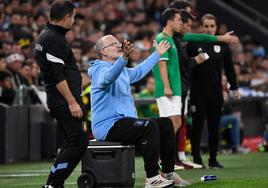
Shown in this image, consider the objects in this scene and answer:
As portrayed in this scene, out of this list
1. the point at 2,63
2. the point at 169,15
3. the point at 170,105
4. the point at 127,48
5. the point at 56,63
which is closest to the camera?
the point at 127,48

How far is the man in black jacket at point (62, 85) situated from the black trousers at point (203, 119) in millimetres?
3553

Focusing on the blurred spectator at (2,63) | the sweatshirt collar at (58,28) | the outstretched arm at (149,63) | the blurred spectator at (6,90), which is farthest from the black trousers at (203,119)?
the blurred spectator at (2,63)

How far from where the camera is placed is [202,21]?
1264 cm

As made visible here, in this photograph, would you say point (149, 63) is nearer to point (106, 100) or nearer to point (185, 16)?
point (106, 100)

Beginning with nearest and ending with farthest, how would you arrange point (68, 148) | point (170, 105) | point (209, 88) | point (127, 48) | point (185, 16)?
1. point (127, 48)
2. point (68, 148)
3. point (170, 105)
4. point (185, 16)
5. point (209, 88)

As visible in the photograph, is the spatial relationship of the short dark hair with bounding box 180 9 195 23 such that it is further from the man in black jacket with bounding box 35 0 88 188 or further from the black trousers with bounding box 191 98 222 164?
the man in black jacket with bounding box 35 0 88 188

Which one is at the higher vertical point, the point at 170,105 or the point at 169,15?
the point at 169,15

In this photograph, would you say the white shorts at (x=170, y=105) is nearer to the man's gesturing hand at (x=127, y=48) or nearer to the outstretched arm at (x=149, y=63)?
the outstretched arm at (x=149, y=63)

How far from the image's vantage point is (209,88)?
1242 centimetres

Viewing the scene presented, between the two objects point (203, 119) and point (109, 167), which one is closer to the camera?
point (109, 167)

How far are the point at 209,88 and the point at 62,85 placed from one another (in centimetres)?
392

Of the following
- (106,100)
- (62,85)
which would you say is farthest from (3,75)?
(62,85)

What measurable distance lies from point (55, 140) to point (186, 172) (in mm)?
4960

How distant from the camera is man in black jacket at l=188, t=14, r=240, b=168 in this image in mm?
12445
